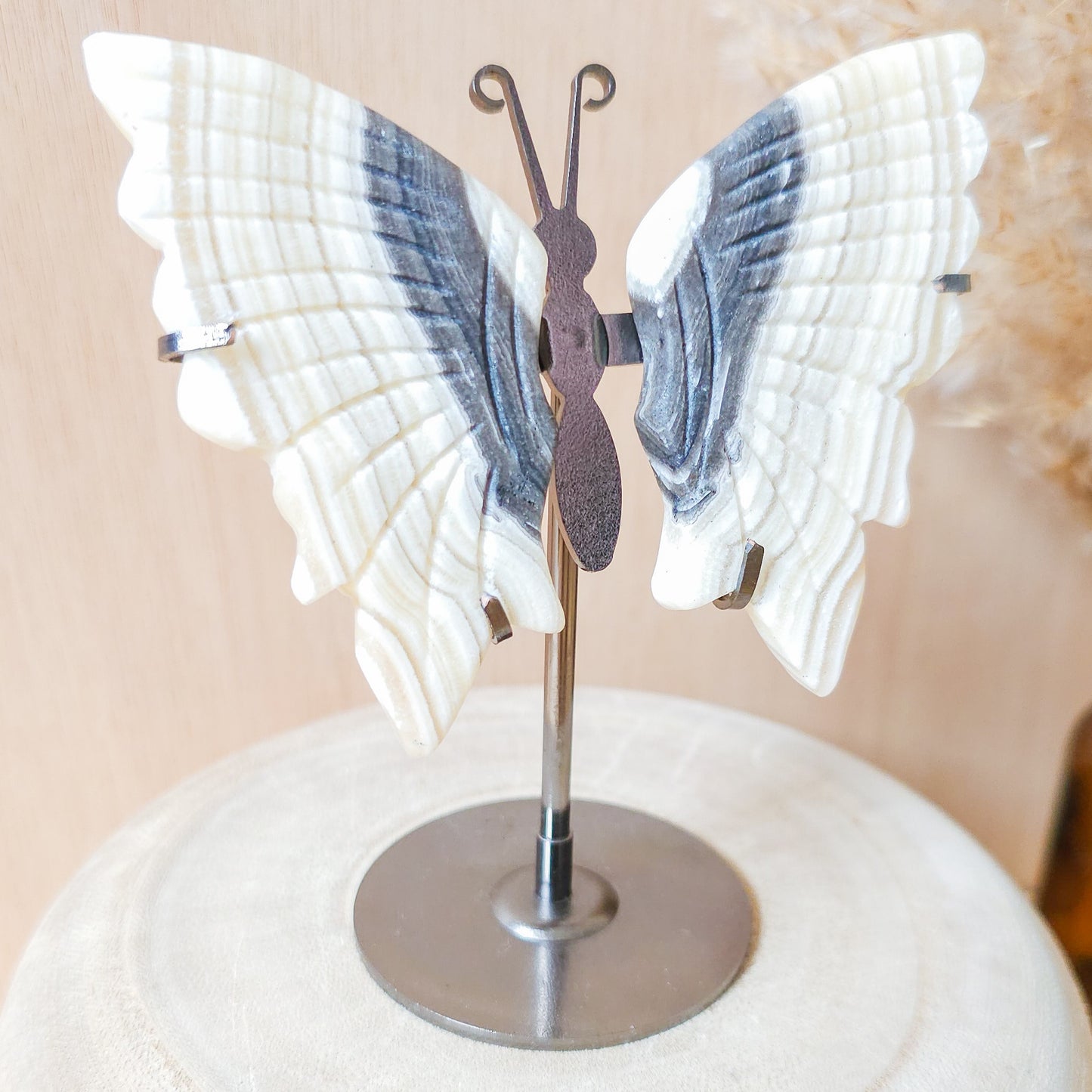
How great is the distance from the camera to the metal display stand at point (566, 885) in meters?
0.37

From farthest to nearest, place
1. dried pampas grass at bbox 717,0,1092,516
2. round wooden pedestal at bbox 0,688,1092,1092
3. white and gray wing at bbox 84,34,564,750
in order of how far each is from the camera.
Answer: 1. dried pampas grass at bbox 717,0,1092,516
2. round wooden pedestal at bbox 0,688,1092,1092
3. white and gray wing at bbox 84,34,564,750

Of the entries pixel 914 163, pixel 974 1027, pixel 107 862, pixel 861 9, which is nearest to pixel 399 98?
pixel 861 9

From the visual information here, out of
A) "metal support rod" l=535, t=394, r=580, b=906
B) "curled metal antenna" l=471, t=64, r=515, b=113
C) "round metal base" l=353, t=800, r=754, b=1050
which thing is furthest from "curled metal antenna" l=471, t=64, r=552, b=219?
"round metal base" l=353, t=800, r=754, b=1050

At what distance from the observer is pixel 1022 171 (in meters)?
0.61

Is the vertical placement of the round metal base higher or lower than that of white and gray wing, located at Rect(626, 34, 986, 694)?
lower

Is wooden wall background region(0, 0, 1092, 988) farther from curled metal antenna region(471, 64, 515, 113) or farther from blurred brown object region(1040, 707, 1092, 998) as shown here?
curled metal antenna region(471, 64, 515, 113)

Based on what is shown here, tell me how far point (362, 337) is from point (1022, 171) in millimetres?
488

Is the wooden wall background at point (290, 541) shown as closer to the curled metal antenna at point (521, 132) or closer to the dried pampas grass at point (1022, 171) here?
the dried pampas grass at point (1022, 171)

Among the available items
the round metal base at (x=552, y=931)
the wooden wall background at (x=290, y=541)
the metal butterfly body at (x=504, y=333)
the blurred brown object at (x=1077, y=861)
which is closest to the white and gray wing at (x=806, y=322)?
the metal butterfly body at (x=504, y=333)

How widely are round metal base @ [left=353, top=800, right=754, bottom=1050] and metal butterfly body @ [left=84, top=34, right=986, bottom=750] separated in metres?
0.15

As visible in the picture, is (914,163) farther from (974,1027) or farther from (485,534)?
(974,1027)

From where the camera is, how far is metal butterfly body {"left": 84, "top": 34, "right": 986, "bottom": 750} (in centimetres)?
30

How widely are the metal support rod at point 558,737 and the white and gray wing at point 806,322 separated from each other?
0.06 m

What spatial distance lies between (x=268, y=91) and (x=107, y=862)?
405 mm
